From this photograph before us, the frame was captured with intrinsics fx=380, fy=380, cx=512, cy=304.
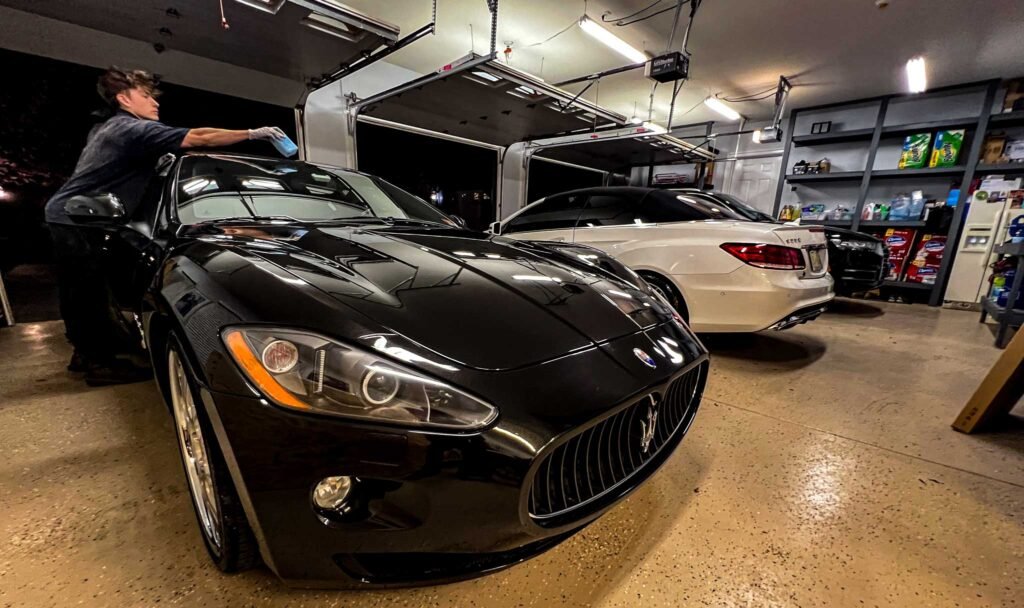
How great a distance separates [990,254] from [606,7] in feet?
20.5

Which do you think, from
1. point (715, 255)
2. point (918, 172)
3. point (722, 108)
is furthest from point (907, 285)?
point (715, 255)

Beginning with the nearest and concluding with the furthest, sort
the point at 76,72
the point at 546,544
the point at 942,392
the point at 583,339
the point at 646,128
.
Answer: the point at 546,544 → the point at 583,339 → the point at 942,392 → the point at 76,72 → the point at 646,128

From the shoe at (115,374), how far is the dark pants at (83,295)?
5 centimetres

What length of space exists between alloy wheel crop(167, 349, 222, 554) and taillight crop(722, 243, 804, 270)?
8.77 ft

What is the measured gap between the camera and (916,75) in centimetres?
532

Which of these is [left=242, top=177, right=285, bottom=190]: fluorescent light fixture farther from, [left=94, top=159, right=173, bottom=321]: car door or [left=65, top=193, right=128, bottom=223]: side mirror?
[left=65, top=193, right=128, bottom=223]: side mirror

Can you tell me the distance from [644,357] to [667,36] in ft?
17.3

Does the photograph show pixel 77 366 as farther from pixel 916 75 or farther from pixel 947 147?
pixel 947 147

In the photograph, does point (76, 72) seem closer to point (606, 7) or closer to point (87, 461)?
point (87, 461)

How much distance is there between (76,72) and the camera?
10.7 ft

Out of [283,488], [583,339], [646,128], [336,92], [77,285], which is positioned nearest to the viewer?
[283,488]

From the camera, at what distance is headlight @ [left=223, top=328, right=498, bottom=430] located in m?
0.66

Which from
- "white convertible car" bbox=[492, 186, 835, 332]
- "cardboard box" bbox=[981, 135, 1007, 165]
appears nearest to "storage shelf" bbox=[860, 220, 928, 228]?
"cardboard box" bbox=[981, 135, 1007, 165]

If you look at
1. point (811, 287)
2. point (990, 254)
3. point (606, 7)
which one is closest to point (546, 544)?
point (811, 287)
